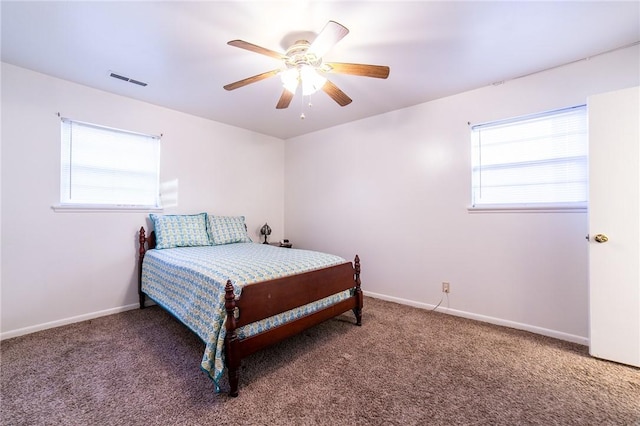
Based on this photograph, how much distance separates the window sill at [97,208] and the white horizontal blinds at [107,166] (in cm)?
5

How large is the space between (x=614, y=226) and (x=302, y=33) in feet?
9.01

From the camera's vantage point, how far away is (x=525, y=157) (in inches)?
104

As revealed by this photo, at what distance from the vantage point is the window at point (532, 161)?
2.40 meters

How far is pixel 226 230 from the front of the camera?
12.0ft

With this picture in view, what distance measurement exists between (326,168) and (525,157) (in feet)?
8.14

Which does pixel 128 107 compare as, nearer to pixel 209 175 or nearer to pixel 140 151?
pixel 140 151

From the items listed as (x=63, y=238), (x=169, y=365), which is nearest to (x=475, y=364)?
(x=169, y=365)

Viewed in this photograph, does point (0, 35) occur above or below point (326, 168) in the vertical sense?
above

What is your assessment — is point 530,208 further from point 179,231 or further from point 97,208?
point 97,208

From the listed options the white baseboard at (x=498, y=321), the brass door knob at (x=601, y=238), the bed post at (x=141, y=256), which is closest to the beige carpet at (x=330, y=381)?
the white baseboard at (x=498, y=321)

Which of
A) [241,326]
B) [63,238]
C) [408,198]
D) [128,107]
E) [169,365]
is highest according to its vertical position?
[128,107]

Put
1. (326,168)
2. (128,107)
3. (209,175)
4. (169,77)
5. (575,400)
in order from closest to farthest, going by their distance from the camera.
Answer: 1. (575,400)
2. (169,77)
3. (128,107)
4. (209,175)
5. (326,168)

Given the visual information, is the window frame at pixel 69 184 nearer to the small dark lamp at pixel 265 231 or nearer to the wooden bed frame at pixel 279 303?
the small dark lamp at pixel 265 231


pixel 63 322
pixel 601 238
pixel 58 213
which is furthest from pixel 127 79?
pixel 601 238
